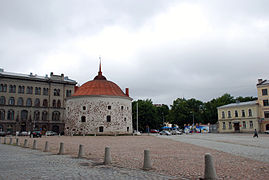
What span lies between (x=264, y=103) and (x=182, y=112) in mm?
28699

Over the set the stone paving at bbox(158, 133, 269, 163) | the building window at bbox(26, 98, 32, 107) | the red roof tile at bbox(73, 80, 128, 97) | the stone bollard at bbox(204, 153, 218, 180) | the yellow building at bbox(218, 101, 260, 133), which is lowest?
the stone paving at bbox(158, 133, 269, 163)

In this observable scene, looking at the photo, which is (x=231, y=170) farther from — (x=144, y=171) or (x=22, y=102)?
(x=22, y=102)

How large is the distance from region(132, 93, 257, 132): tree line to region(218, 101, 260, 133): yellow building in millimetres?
12633

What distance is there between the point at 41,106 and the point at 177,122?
42884mm

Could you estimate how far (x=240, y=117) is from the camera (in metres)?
60.8

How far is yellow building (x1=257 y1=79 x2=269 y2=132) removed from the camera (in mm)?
55656

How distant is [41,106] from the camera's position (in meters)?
66.1

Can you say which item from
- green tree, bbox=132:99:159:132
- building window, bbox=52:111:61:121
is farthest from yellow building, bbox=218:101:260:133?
building window, bbox=52:111:61:121

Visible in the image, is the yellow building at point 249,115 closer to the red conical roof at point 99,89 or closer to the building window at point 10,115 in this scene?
the red conical roof at point 99,89

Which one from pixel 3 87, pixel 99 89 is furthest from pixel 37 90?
pixel 99 89

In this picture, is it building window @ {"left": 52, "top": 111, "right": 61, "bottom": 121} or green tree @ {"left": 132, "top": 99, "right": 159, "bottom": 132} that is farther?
green tree @ {"left": 132, "top": 99, "right": 159, "bottom": 132}

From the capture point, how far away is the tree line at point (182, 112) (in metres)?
78.0

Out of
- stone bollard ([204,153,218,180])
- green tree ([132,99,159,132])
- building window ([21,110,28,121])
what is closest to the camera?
stone bollard ([204,153,218,180])

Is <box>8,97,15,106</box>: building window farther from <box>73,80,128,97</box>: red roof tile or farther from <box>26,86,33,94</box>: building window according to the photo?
<box>73,80,128,97</box>: red roof tile
